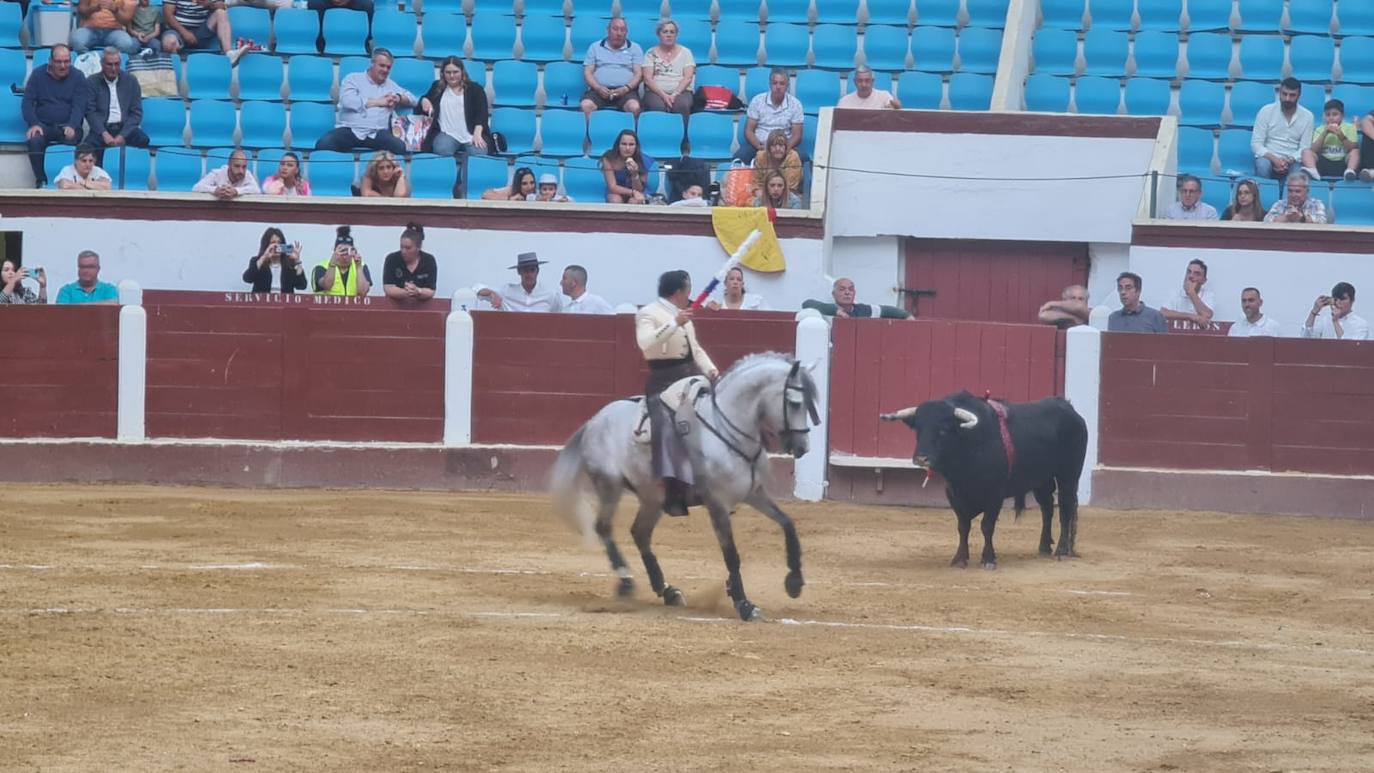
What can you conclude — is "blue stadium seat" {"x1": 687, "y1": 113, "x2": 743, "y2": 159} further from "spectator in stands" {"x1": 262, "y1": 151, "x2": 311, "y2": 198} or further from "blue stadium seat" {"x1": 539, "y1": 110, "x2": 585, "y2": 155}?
"spectator in stands" {"x1": 262, "y1": 151, "x2": 311, "y2": 198}

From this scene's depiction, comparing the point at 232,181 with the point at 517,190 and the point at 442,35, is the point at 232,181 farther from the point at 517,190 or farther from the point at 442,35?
the point at 442,35

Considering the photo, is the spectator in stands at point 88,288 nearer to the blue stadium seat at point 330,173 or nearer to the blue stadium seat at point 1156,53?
the blue stadium seat at point 330,173

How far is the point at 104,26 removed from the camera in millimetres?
18188

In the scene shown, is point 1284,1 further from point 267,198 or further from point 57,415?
point 57,415

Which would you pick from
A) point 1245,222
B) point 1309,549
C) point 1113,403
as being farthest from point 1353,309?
point 1309,549

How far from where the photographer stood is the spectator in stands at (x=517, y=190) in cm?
1672

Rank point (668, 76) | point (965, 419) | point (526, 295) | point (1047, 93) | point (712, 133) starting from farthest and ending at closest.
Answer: point (1047, 93), point (668, 76), point (712, 133), point (526, 295), point (965, 419)

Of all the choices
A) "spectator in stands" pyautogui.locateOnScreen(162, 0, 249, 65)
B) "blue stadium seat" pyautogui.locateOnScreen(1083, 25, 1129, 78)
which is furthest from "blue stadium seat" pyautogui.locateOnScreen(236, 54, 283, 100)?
"blue stadium seat" pyautogui.locateOnScreen(1083, 25, 1129, 78)

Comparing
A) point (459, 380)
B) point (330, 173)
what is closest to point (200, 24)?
point (330, 173)

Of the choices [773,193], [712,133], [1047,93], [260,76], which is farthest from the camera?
[1047,93]

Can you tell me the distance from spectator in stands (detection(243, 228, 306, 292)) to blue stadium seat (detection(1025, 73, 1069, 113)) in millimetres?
6472

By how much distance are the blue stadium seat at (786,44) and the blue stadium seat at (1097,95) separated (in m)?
2.38

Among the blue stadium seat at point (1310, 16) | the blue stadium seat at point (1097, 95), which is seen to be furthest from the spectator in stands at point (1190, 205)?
the blue stadium seat at point (1310, 16)

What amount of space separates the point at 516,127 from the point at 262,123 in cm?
211
